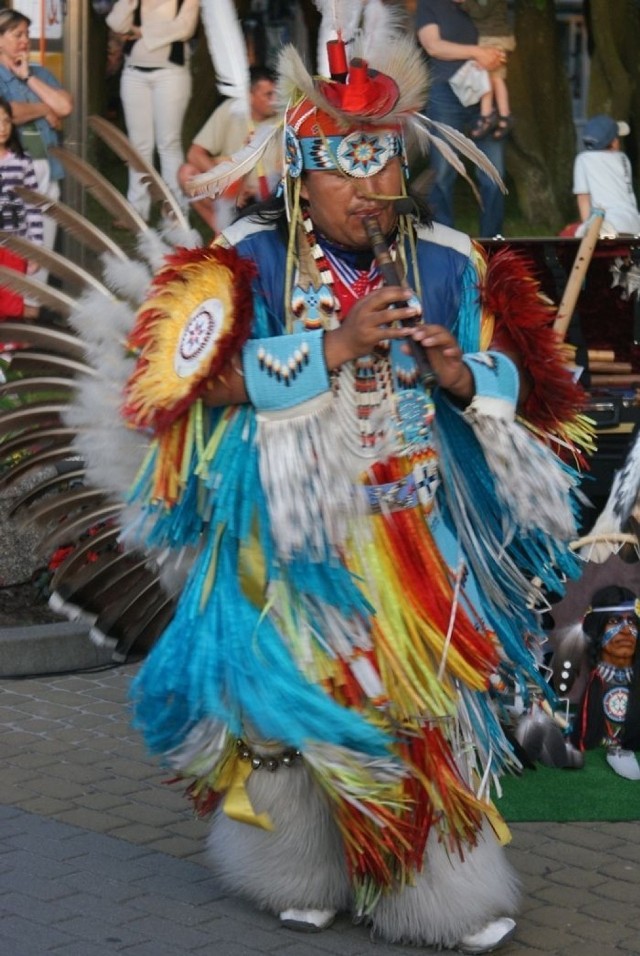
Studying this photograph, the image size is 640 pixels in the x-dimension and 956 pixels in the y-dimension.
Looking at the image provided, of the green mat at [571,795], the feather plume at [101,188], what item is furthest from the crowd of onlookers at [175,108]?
the green mat at [571,795]

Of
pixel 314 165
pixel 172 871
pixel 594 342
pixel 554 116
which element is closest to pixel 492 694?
pixel 172 871

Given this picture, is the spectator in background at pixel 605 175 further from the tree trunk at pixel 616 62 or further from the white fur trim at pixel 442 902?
the white fur trim at pixel 442 902

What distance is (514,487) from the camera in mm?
3723

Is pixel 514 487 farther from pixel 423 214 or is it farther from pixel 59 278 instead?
pixel 59 278

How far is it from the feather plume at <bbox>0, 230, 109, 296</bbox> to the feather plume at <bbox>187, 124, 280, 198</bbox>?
470 millimetres

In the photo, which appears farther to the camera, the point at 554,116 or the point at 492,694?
the point at 554,116

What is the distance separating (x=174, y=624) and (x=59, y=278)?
3.40ft

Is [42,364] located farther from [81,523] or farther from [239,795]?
[239,795]

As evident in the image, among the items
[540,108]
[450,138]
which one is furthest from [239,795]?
[540,108]

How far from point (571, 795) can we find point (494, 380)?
67.9 inches

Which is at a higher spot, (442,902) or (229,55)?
(229,55)

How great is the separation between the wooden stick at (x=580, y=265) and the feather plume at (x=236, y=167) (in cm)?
270

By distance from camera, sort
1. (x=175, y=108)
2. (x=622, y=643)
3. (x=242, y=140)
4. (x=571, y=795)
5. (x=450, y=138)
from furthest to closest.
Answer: (x=175, y=108) < (x=622, y=643) < (x=571, y=795) < (x=242, y=140) < (x=450, y=138)

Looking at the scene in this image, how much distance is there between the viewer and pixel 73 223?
14.4ft
